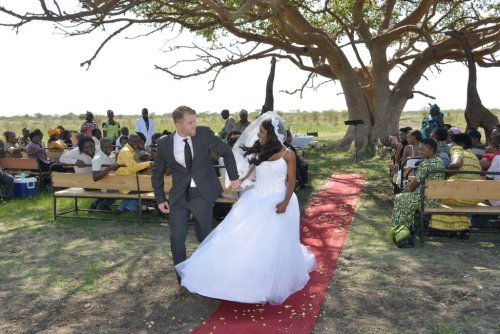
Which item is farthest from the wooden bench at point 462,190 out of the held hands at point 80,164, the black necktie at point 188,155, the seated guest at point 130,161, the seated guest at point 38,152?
the seated guest at point 38,152

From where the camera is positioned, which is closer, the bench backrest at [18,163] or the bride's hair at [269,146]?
the bride's hair at [269,146]

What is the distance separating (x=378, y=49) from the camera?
2086 cm

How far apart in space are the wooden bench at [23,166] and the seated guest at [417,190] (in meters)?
8.73

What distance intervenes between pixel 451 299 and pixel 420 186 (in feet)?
7.61

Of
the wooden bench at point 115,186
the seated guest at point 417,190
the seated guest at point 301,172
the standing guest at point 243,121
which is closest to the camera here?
the seated guest at point 417,190

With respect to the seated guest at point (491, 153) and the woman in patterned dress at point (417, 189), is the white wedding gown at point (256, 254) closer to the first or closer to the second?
the woman in patterned dress at point (417, 189)

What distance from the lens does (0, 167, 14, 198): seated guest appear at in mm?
12258

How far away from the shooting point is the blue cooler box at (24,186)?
12.4 m

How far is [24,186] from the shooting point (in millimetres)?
12469

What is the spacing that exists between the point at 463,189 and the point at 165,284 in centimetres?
427

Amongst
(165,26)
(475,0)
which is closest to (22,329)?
(165,26)

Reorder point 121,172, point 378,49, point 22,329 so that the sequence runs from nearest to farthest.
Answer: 1. point 22,329
2. point 121,172
3. point 378,49

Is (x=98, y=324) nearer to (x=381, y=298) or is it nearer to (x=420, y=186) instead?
(x=381, y=298)

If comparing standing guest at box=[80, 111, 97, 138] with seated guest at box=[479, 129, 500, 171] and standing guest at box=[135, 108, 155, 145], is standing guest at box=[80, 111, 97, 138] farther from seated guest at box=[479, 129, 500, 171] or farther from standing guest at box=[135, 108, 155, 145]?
seated guest at box=[479, 129, 500, 171]
